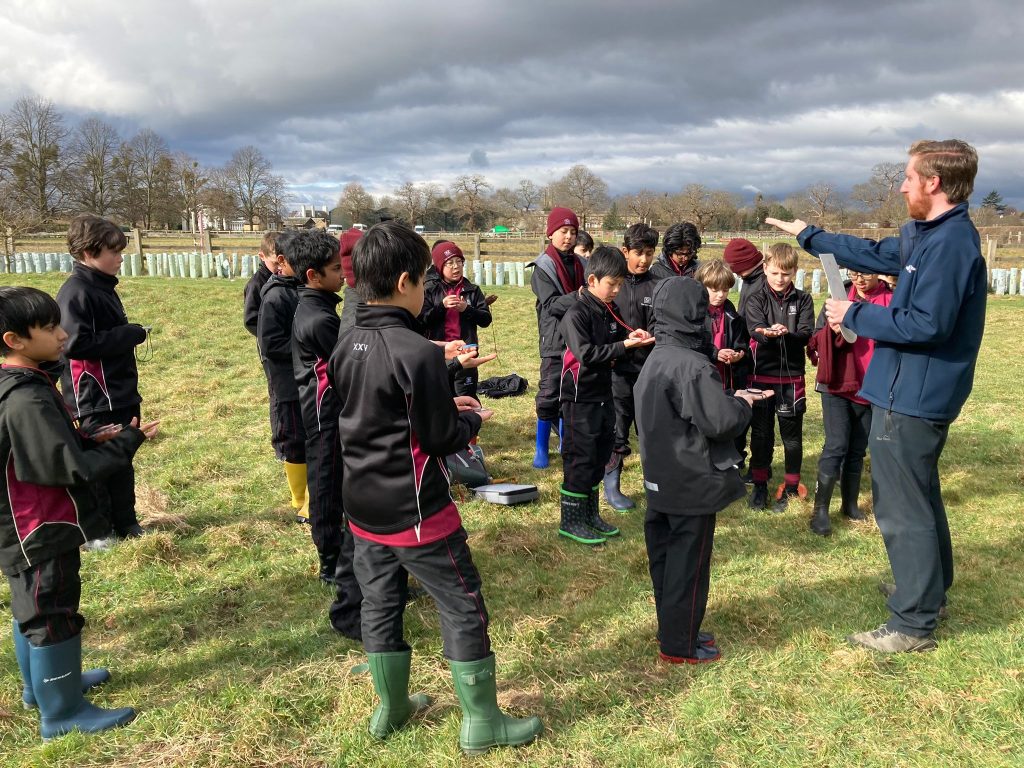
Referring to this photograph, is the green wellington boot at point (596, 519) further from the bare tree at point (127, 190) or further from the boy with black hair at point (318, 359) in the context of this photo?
the bare tree at point (127, 190)

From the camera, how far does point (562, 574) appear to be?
4.63 m

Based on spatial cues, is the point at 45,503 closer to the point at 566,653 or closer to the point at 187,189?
the point at 566,653

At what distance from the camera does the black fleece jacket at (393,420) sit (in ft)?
8.52

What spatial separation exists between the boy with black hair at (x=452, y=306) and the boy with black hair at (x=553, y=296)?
0.80 meters

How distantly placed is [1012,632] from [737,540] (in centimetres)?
174

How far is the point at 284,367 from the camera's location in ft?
17.1

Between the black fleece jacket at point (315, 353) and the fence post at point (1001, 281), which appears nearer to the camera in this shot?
the black fleece jacket at point (315, 353)

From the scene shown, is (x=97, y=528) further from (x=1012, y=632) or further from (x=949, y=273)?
(x=1012, y=632)

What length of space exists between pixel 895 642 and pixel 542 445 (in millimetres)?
3690

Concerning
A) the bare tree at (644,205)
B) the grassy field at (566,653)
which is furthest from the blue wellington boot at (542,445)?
the bare tree at (644,205)

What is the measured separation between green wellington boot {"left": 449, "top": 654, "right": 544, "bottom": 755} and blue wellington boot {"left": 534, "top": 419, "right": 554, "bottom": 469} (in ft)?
12.7

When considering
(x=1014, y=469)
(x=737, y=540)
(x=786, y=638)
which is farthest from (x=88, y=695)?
(x=1014, y=469)

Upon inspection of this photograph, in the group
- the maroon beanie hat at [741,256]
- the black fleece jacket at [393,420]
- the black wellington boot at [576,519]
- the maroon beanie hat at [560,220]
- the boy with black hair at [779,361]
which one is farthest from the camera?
the maroon beanie hat at [560,220]

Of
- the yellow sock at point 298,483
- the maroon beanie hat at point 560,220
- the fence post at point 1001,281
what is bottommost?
the yellow sock at point 298,483
